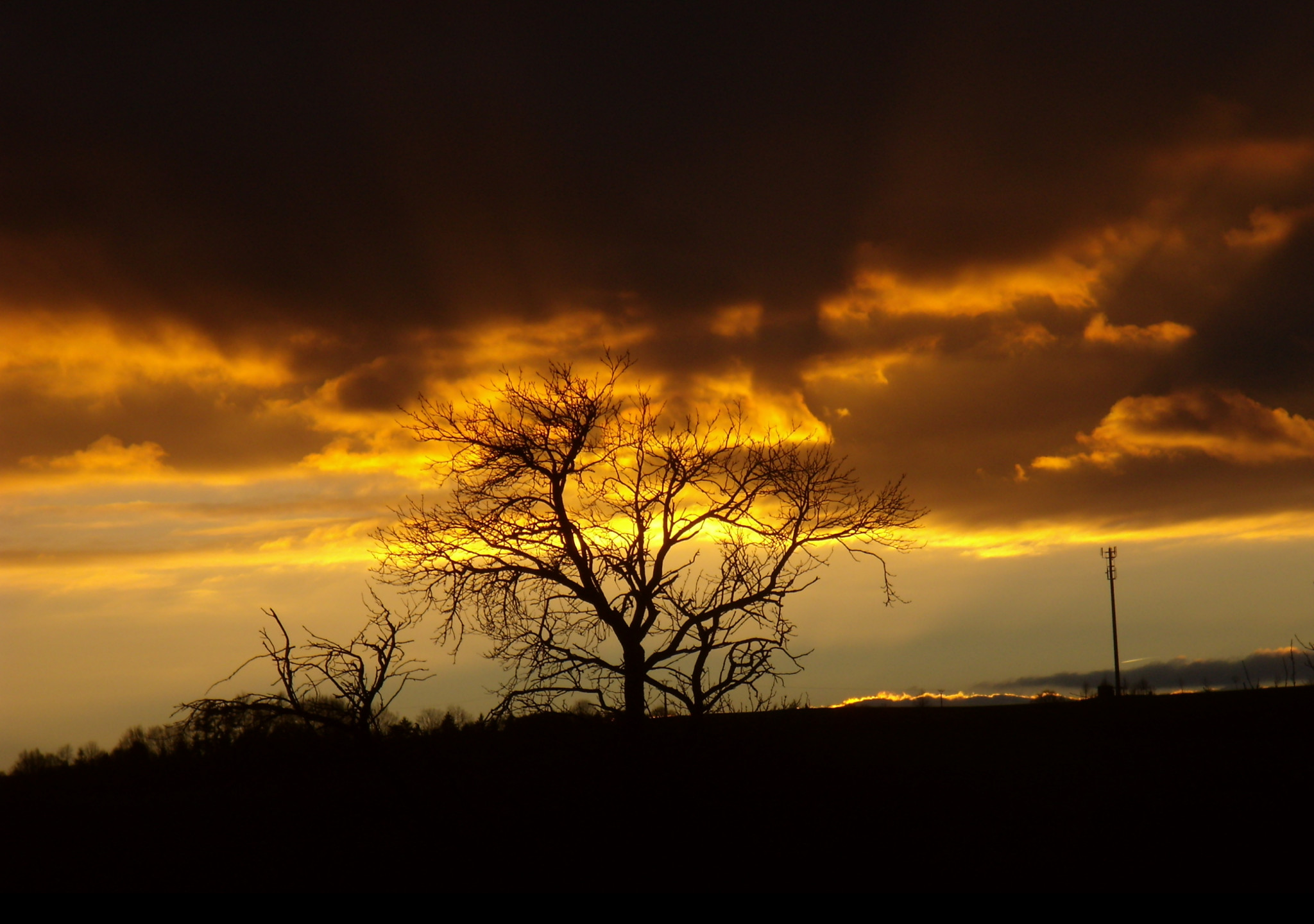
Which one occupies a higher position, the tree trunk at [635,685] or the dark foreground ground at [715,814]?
the tree trunk at [635,685]

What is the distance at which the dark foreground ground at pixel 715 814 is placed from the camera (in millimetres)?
16609

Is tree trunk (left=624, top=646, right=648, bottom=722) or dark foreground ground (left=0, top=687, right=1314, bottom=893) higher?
tree trunk (left=624, top=646, right=648, bottom=722)

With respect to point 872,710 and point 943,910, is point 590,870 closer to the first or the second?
point 943,910

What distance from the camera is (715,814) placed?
19.0 meters

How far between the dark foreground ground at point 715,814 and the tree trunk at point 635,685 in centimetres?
46

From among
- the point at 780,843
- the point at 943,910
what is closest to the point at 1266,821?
the point at 943,910

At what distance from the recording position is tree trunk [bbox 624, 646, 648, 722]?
18578mm

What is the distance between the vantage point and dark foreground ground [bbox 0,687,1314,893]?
1661cm

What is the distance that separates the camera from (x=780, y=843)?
59.0 ft

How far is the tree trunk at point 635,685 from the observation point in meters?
18.6

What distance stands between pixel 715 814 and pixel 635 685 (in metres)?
3.04

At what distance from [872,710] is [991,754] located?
7956 mm

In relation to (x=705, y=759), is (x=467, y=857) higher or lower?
lower

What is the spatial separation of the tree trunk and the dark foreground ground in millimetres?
461
